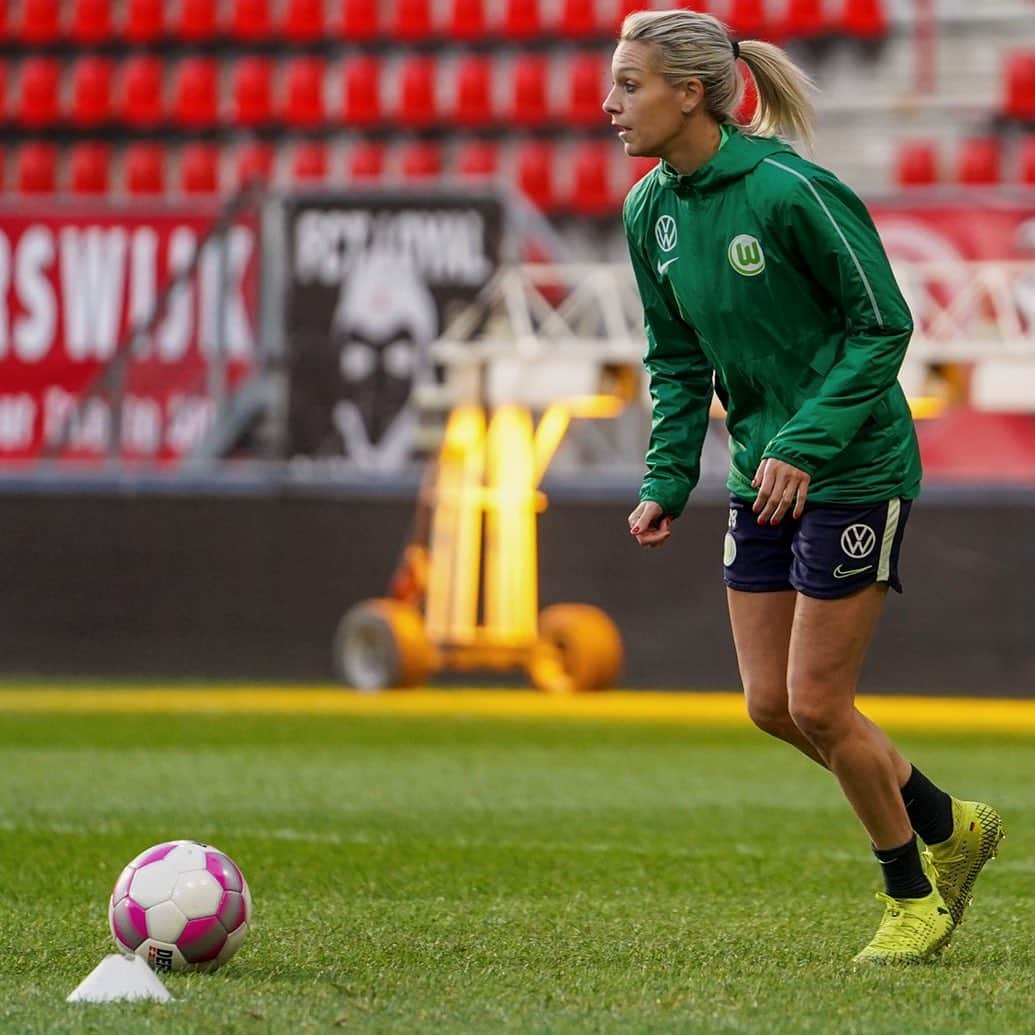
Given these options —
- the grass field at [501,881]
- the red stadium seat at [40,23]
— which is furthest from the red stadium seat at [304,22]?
the grass field at [501,881]

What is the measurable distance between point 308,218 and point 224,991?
1263cm

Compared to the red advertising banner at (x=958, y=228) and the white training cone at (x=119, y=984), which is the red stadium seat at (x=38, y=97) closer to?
the red advertising banner at (x=958, y=228)

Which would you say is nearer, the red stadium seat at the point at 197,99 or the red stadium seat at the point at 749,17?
the red stadium seat at the point at 749,17

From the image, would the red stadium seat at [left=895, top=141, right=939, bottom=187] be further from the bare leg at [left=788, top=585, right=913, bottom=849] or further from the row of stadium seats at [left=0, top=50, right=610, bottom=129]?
the bare leg at [left=788, top=585, right=913, bottom=849]

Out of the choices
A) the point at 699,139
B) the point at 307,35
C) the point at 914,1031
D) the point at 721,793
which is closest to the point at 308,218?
the point at 307,35

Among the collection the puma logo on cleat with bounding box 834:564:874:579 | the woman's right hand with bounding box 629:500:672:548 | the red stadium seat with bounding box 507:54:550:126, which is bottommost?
the puma logo on cleat with bounding box 834:564:874:579

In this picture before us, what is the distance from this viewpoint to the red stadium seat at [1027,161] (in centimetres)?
1816

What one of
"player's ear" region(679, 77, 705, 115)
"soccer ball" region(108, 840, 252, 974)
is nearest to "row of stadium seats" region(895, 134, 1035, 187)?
"player's ear" region(679, 77, 705, 115)

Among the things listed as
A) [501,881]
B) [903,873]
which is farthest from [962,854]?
[501,881]

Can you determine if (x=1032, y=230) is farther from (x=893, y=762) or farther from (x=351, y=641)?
(x=893, y=762)

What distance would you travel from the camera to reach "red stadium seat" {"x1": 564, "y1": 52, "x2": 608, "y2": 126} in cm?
1977

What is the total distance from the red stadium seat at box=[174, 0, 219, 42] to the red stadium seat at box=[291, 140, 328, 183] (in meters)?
1.48

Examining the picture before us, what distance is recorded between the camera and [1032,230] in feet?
49.4

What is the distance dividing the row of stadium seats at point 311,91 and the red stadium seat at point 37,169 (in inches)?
8.4
